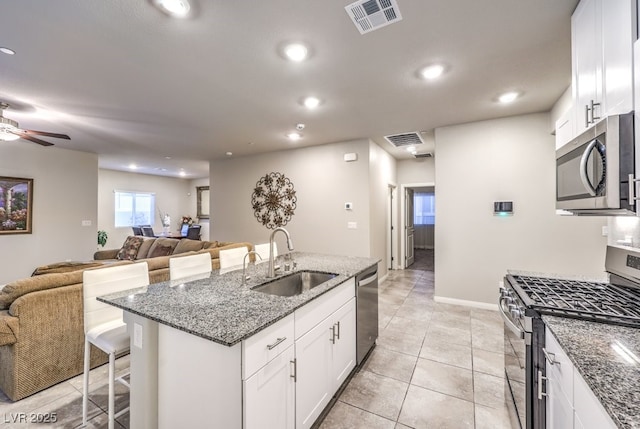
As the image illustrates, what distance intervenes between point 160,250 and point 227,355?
5367mm

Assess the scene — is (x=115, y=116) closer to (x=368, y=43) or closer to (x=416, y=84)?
(x=368, y=43)

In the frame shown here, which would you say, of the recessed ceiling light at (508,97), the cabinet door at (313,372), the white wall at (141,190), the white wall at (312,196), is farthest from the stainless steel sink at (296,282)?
the white wall at (141,190)

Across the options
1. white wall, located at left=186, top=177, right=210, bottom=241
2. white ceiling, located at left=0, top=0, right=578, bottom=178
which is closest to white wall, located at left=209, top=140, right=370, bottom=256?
white ceiling, located at left=0, top=0, right=578, bottom=178

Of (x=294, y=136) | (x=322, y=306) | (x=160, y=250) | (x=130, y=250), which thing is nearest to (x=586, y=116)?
(x=322, y=306)

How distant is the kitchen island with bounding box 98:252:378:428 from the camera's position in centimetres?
121

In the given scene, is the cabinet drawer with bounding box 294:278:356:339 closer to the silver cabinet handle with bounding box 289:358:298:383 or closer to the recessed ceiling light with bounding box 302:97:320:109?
the silver cabinet handle with bounding box 289:358:298:383

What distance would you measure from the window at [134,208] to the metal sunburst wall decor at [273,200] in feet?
17.4

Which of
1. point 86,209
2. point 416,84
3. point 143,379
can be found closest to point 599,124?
point 416,84

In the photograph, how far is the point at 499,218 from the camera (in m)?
3.82

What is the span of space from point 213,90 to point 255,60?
0.82 m

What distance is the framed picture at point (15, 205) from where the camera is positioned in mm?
4836

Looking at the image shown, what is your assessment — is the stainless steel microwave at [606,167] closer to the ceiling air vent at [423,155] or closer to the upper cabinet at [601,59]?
the upper cabinet at [601,59]

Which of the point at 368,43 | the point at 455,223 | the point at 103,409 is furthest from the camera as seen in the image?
the point at 455,223

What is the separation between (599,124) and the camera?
4.02 ft
